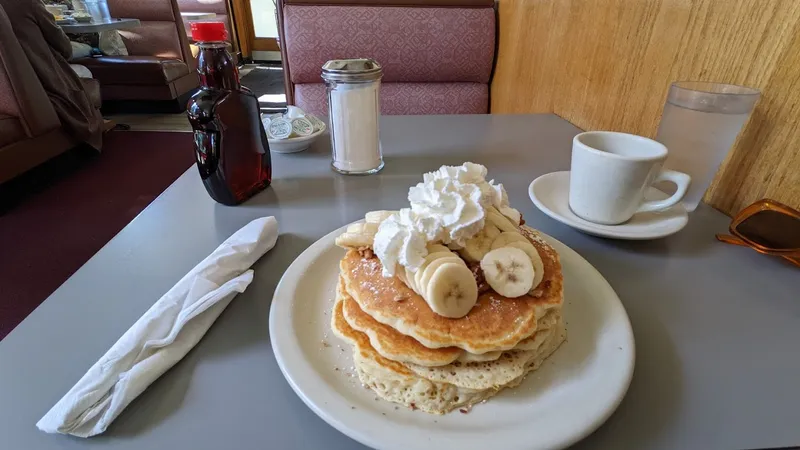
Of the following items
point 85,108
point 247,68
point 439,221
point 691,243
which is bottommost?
point 247,68

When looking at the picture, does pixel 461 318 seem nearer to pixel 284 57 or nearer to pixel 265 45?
pixel 284 57

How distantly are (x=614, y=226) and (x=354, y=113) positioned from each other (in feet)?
1.87

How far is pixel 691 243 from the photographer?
29.8 inches

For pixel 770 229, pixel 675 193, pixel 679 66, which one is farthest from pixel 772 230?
pixel 679 66

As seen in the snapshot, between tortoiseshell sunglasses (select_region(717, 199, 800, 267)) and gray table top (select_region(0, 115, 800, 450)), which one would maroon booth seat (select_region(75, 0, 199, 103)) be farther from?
tortoiseshell sunglasses (select_region(717, 199, 800, 267))

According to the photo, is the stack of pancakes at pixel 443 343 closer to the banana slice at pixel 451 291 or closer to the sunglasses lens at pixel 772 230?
the banana slice at pixel 451 291

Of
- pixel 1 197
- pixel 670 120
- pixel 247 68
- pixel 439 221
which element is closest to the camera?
pixel 439 221

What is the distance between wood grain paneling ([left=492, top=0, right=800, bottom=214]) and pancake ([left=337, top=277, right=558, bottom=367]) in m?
0.59

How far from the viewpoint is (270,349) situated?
0.52 meters

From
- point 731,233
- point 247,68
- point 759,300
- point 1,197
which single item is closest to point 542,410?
point 759,300

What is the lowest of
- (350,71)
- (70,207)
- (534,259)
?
(70,207)

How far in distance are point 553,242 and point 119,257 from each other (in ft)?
2.29

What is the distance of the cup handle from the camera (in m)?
0.69

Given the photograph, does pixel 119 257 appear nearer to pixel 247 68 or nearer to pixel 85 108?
pixel 85 108
